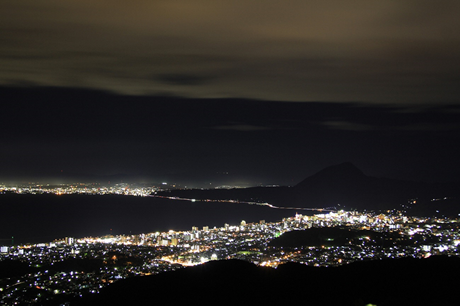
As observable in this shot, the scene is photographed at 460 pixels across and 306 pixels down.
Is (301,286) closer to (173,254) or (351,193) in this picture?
(173,254)

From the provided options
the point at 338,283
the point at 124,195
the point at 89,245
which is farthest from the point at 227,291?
the point at 124,195

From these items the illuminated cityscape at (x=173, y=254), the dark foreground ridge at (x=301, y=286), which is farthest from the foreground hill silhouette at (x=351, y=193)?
the dark foreground ridge at (x=301, y=286)

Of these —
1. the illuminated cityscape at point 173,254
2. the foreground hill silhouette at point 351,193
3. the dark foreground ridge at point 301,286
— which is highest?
the dark foreground ridge at point 301,286

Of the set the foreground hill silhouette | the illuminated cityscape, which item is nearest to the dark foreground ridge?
the illuminated cityscape

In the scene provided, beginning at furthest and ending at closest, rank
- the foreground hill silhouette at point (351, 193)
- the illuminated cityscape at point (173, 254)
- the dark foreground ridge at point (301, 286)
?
the foreground hill silhouette at point (351, 193), the illuminated cityscape at point (173, 254), the dark foreground ridge at point (301, 286)

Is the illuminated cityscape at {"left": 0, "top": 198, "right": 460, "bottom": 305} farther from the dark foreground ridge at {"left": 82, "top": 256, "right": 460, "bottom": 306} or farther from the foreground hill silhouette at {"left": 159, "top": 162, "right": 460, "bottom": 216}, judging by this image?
the foreground hill silhouette at {"left": 159, "top": 162, "right": 460, "bottom": 216}

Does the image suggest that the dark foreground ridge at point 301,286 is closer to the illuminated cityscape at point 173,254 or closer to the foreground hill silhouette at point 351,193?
the illuminated cityscape at point 173,254
